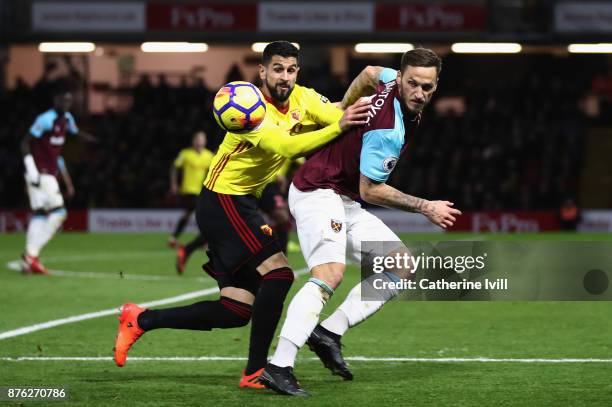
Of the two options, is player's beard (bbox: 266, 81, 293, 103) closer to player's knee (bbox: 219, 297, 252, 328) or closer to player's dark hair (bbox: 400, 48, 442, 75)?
player's dark hair (bbox: 400, 48, 442, 75)

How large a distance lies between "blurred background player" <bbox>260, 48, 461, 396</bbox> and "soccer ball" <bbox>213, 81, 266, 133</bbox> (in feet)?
2.04

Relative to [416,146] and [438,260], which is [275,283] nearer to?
[438,260]

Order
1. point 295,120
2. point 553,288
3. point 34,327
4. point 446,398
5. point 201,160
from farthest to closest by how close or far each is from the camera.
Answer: point 201,160 < point 553,288 < point 34,327 < point 295,120 < point 446,398

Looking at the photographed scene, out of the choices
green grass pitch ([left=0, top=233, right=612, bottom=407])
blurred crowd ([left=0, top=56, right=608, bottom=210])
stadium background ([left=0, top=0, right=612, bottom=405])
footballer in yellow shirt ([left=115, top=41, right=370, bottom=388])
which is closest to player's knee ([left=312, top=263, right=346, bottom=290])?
footballer in yellow shirt ([left=115, top=41, right=370, bottom=388])

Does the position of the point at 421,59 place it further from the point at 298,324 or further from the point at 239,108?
the point at 298,324

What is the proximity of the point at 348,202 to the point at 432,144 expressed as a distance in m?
21.4

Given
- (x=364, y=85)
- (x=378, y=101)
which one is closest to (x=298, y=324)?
→ (x=378, y=101)

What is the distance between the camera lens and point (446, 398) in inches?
249

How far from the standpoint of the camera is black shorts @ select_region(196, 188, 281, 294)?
266 inches

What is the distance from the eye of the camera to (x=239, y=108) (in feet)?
21.1

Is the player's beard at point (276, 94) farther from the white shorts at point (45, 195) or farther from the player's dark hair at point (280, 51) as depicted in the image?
the white shorts at point (45, 195)

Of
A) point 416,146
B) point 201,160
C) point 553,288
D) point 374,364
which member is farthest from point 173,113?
point 374,364

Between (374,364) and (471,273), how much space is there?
3884mm

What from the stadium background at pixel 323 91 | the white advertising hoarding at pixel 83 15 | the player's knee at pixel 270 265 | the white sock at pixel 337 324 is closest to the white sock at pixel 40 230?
the stadium background at pixel 323 91
